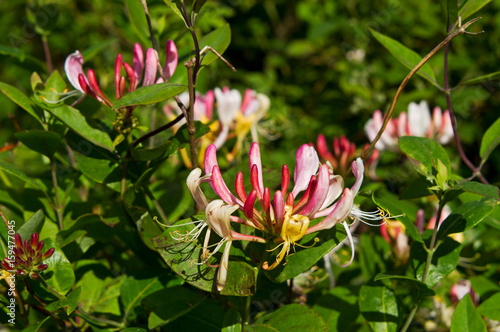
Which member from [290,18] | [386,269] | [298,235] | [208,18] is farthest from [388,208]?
[290,18]

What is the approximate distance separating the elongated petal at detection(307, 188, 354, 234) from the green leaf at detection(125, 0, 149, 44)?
1.85 ft

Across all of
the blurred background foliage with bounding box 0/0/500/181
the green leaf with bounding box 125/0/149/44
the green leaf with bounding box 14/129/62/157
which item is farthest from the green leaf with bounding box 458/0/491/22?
the blurred background foliage with bounding box 0/0/500/181

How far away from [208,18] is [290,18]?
123 cm

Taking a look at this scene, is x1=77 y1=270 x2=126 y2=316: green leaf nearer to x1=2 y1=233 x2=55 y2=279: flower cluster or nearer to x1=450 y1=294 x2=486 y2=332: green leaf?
x1=2 y1=233 x2=55 y2=279: flower cluster

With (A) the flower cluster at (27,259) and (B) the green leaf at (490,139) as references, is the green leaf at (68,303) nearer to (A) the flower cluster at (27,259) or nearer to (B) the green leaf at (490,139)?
(A) the flower cluster at (27,259)

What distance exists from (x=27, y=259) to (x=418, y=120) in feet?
3.19

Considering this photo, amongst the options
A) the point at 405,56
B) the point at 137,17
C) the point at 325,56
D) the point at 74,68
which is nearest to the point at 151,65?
the point at 74,68

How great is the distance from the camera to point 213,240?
2.11 feet

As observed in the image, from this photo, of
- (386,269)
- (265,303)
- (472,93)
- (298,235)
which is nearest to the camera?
(298,235)

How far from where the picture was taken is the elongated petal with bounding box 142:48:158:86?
69 centimetres

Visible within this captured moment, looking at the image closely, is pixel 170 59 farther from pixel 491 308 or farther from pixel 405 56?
pixel 491 308

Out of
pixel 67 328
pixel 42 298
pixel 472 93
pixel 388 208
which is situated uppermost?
pixel 388 208

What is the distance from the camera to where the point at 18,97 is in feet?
2.47

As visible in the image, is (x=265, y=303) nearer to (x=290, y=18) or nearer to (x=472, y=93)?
(x=472, y=93)
